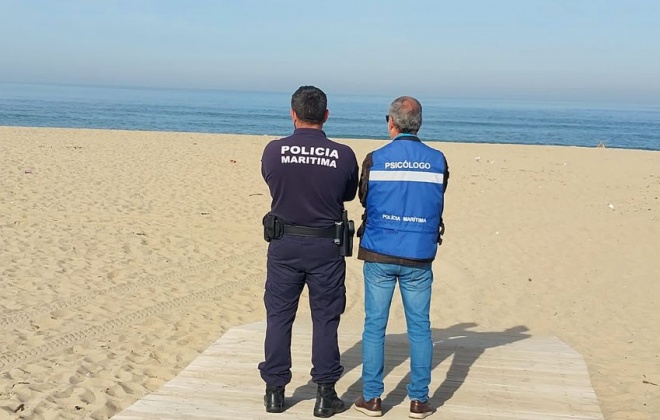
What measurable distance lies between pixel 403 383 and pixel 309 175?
1671 mm

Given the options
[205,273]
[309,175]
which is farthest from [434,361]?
[205,273]

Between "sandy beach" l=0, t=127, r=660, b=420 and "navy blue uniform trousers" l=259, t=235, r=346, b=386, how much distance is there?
156 centimetres

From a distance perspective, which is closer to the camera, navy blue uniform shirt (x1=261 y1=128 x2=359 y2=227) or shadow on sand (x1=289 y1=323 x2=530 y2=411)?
navy blue uniform shirt (x1=261 y1=128 x2=359 y2=227)

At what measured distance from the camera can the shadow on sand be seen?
422 cm

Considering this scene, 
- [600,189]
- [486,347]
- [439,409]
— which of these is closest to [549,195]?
[600,189]

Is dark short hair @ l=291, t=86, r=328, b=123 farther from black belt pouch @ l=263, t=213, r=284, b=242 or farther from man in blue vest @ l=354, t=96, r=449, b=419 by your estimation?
black belt pouch @ l=263, t=213, r=284, b=242

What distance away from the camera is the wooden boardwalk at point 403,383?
12.9 ft

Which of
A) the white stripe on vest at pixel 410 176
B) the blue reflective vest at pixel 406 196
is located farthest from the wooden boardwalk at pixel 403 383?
the white stripe on vest at pixel 410 176

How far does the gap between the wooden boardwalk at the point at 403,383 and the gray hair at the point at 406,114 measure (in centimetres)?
160

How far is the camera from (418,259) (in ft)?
12.0

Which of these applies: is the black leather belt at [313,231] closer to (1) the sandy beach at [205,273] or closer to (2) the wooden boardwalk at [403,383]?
(2) the wooden boardwalk at [403,383]

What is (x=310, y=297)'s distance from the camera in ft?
12.4

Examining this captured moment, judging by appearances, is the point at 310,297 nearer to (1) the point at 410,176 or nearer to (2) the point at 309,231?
(2) the point at 309,231

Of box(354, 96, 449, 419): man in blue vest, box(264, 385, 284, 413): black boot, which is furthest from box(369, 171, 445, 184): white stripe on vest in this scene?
box(264, 385, 284, 413): black boot
